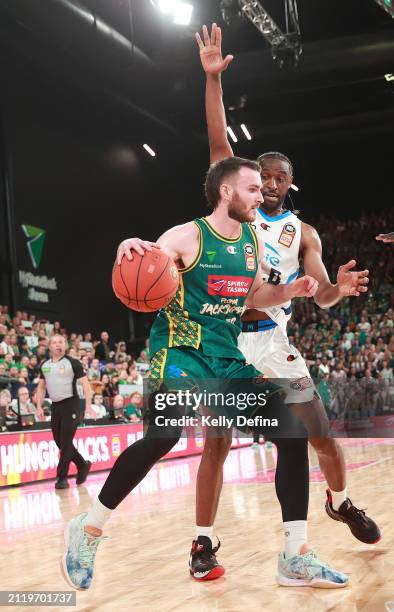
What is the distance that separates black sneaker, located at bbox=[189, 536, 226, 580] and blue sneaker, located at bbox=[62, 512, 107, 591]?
60cm

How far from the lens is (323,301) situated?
4035 mm

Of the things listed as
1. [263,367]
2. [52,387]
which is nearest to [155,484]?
[52,387]

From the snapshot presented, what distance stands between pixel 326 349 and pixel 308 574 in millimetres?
18088

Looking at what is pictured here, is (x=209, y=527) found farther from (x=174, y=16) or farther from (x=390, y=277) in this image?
(x=390, y=277)

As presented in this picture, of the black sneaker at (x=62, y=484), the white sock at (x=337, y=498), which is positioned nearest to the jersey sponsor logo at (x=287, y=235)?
the white sock at (x=337, y=498)

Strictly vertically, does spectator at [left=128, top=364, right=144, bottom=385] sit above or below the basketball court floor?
above

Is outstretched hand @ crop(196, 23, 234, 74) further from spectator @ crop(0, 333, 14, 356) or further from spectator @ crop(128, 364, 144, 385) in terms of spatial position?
spectator @ crop(128, 364, 144, 385)

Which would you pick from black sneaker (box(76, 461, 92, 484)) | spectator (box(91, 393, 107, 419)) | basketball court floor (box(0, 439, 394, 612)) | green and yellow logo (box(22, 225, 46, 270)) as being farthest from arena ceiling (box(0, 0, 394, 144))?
basketball court floor (box(0, 439, 394, 612))

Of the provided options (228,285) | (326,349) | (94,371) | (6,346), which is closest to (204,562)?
(228,285)

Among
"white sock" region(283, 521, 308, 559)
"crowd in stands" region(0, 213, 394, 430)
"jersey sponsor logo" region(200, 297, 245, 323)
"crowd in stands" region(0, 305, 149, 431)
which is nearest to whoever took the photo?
"white sock" region(283, 521, 308, 559)

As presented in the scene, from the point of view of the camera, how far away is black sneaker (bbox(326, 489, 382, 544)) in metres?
4.32

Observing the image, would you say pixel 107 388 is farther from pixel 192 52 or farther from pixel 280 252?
pixel 280 252

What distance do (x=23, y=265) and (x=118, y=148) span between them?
5.70 meters

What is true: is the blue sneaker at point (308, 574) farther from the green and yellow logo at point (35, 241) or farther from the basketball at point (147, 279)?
the green and yellow logo at point (35, 241)
